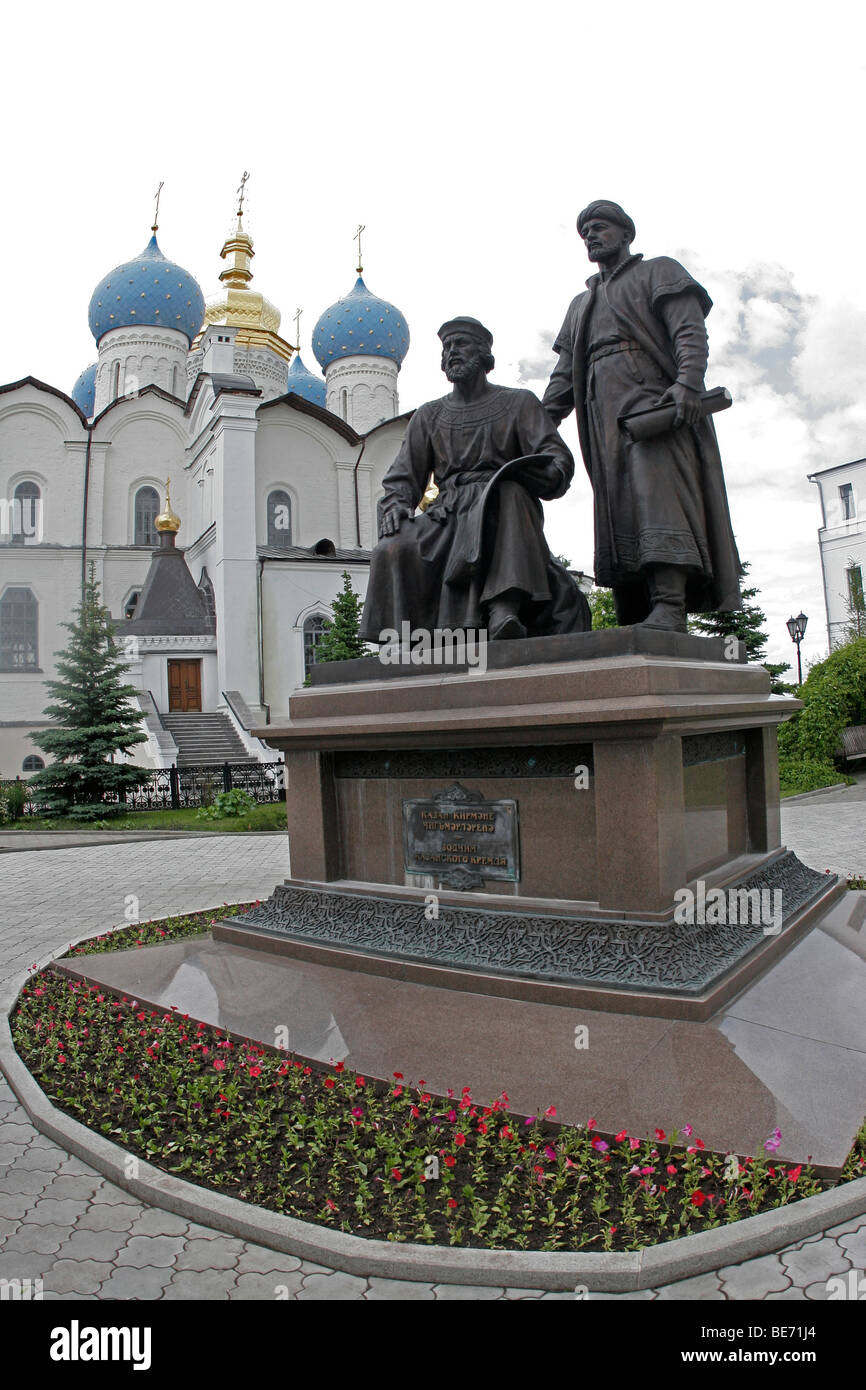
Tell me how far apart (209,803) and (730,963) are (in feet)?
51.2

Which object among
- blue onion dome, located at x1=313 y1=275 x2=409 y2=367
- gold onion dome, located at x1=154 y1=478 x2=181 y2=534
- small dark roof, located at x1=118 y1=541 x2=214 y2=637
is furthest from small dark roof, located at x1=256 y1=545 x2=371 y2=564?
blue onion dome, located at x1=313 y1=275 x2=409 y2=367

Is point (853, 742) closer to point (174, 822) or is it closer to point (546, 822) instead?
point (174, 822)

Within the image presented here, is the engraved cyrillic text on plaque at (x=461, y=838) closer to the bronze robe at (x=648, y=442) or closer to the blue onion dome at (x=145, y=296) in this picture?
the bronze robe at (x=648, y=442)

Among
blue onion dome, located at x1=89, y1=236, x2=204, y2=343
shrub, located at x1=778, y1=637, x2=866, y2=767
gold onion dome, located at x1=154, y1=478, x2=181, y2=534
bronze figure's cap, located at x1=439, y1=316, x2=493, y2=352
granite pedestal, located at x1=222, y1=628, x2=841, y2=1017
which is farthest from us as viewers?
blue onion dome, located at x1=89, y1=236, x2=204, y2=343

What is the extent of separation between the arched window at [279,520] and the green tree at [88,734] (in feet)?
42.4

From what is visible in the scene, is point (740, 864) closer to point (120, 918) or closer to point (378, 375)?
point (120, 918)

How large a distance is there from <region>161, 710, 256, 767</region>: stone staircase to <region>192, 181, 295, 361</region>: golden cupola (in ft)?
60.3

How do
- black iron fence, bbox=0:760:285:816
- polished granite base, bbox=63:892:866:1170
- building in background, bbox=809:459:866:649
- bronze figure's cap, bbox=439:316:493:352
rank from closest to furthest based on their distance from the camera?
polished granite base, bbox=63:892:866:1170, bronze figure's cap, bbox=439:316:493:352, black iron fence, bbox=0:760:285:816, building in background, bbox=809:459:866:649

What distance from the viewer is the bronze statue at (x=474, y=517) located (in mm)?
4891

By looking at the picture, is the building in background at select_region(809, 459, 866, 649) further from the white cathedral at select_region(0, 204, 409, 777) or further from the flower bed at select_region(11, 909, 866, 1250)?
the flower bed at select_region(11, 909, 866, 1250)

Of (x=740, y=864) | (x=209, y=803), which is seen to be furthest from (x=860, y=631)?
(x=740, y=864)

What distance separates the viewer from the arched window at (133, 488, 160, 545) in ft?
106

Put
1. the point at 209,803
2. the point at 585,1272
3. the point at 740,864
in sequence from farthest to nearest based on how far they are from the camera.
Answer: the point at 209,803, the point at 740,864, the point at 585,1272

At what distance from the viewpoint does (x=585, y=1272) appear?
89.1 inches
